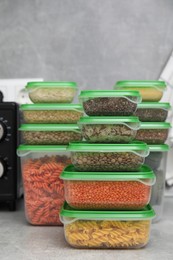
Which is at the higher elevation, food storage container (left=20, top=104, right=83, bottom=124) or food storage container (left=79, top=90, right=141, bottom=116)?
food storage container (left=79, top=90, right=141, bottom=116)

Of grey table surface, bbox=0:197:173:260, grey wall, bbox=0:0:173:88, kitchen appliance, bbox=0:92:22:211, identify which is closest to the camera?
grey table surface, bbox=0:197:173:260

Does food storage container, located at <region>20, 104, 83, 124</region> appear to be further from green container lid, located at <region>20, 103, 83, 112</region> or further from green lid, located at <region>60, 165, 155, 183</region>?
green lid, located at <region>60, 165, 155, 183</region>

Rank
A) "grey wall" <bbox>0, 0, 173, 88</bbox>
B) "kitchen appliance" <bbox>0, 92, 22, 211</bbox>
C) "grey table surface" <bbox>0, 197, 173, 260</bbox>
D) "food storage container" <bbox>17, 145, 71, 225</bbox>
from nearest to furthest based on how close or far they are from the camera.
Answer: "grey table surface" <bbox>0, 197, 173, 260</bbox> → "food storage container" <bbox>17, 145, 71, 225</bbox> → "kitchen appliance" <bbox>0, 92, 22, 211</bbox> → "grey wall" <bbox>0, 0, 173, 88</bbox>

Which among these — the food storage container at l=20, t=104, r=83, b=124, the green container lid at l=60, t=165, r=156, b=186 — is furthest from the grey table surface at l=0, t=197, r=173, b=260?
the food storage container at l=20, t=104, r=83, b=124

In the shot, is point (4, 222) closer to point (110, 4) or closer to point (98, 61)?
point (98, 61)

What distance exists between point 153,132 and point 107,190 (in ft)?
0.87

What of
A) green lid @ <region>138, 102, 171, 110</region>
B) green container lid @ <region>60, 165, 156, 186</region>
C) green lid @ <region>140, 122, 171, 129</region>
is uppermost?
green lid @ <region>138, 102, 171, 110</region>

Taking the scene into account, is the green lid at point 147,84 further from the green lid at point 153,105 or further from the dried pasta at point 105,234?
the dried pasta at point 105,234

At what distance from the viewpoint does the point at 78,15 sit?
1.50 metres

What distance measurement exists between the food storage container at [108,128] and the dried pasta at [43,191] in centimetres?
18

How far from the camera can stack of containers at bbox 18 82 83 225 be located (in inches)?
42.2

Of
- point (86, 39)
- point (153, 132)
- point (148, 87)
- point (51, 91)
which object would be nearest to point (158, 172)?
point (153, 132)

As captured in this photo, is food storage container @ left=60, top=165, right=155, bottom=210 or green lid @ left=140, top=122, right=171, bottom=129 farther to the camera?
green lid @ left=140, top=122, right=171, bottom=129

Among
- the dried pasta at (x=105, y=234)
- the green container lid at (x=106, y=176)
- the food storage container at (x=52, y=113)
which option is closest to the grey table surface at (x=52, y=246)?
the dried pasta at (x=105, y=234)
